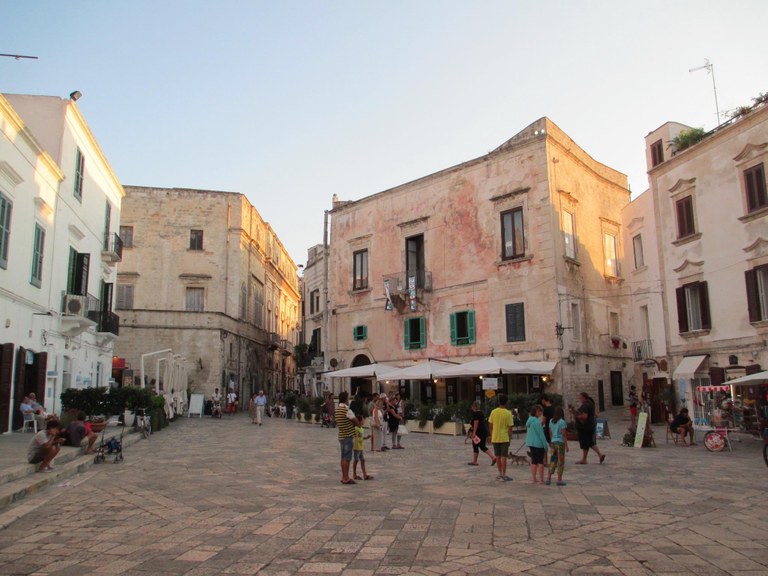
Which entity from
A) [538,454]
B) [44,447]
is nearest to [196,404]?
[44,447]

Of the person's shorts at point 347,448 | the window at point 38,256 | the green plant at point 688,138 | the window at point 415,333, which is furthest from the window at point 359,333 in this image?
the person's shorts at point 347,448

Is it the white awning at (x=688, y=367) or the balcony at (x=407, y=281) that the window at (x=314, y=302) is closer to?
the balcony at (x=407, y=281)

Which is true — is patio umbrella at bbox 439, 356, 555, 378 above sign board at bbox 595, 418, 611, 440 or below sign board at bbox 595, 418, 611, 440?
above

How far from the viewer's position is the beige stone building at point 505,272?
81.4ft

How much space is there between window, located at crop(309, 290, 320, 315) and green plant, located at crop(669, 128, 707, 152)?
873 inches

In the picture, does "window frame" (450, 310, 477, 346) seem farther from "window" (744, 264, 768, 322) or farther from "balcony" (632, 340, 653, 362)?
"window" (744, 264, 768, 322)

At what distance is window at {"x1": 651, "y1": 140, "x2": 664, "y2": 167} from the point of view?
22609 mm

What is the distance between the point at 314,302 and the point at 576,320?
59.9 feet

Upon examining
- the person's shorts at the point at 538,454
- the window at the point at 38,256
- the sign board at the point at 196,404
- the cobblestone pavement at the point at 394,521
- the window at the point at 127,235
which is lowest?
the cobblestone pavement at the point at 394,521

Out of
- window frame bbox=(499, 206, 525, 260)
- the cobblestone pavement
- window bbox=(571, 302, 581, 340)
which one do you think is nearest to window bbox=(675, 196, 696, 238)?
window bbox=(571, 302, 581, 340)

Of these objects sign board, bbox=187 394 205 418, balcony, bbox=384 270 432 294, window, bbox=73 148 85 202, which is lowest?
sign board, bbox=187 394 205 418

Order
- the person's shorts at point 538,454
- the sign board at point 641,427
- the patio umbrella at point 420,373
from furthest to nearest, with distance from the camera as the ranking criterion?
the patio umbrella at point 420,373 → the sign board at point 641,427 → the person's shorts at point 538,454

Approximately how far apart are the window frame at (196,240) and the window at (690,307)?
25843 millimetres

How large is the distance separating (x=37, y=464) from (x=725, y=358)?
18240 millimetres
